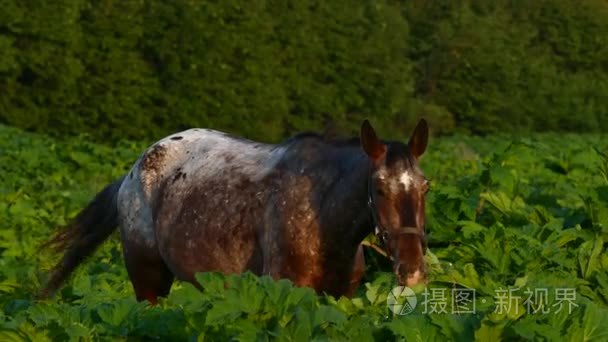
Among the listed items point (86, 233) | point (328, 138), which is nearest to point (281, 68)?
point (86, 233)

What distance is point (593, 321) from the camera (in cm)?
475

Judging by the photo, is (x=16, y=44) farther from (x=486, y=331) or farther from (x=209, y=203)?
(x=486, y=331)

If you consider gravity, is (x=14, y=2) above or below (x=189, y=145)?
below

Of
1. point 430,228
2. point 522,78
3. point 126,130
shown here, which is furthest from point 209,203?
point 522,78

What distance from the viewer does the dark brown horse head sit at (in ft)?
20.6

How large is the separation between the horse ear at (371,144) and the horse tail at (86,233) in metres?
→ 3.14

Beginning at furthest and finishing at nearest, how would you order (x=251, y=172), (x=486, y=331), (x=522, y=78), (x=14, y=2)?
(x=522, y=78) < (x=14, y=2) < (x=251, y=172) < (x=486, y=331)

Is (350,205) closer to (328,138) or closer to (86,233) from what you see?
(328,138)

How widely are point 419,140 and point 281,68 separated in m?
49.5

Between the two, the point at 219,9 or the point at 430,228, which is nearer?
the point at 430,228

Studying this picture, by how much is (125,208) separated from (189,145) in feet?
2.25

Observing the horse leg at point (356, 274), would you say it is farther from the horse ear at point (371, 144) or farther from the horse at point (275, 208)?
the horse ear at point (371, 144)

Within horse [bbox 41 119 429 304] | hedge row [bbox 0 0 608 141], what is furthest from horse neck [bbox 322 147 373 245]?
hedge row [bbox 0 0 608 141]

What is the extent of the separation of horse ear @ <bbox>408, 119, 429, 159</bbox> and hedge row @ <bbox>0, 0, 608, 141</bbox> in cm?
4299
